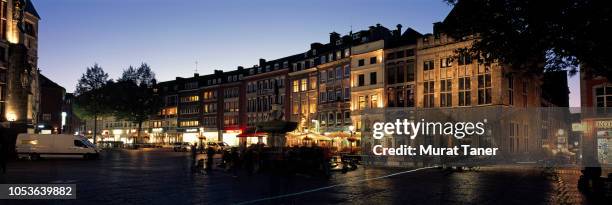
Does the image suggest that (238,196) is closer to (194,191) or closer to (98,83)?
(194,191)

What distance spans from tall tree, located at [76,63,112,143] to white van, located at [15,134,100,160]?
126 ft

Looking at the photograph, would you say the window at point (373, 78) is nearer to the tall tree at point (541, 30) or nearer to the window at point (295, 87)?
the window at point (295, 87)

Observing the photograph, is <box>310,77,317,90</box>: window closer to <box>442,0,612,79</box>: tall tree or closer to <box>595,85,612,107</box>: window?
<box>595,85,612,107</box>: window

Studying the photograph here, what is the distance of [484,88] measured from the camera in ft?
147

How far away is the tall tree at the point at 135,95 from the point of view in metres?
76.6

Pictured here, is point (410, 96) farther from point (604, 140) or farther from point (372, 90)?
point (604, 140)

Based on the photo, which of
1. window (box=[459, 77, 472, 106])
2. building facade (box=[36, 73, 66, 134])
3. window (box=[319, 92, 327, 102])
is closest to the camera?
window (box=[459, 77, 472, 106])

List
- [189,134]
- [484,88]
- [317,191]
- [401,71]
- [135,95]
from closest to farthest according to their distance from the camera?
Result: 1. [317,191]
2. [484,88]
3. [401,71]
4. [135,95]
5. [189,134]

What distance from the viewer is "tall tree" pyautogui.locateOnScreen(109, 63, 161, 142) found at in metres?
76.6

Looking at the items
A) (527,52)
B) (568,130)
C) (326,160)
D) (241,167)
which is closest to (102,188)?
(326,160)

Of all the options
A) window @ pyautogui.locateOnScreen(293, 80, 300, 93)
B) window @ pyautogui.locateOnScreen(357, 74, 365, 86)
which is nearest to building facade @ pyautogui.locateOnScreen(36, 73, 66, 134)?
window @ pyautogui.locateOnScreen(293, 80, 300, 93)

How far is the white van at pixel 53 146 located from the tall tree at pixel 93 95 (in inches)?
1509

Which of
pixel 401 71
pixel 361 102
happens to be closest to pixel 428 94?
pixel 401 71

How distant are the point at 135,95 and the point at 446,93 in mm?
48023
